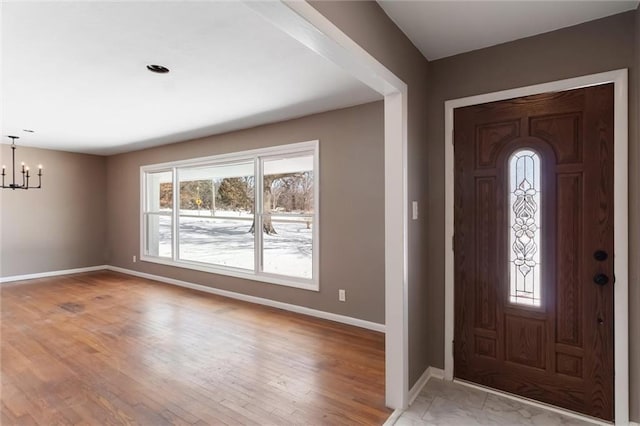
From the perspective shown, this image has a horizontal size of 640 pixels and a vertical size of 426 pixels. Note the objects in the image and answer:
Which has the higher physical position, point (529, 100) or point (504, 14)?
point (504, 14)

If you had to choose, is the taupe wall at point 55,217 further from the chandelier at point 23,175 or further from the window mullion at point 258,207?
the window mullion at point 258,207

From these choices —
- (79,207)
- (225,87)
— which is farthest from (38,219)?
(225,87)

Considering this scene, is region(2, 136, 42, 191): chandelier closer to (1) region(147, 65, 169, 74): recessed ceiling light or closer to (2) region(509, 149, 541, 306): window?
(1) region(147, 65, 169, 74): recessed ceiling light

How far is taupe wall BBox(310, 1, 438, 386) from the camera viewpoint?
1.90m

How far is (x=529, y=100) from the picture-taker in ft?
7.43

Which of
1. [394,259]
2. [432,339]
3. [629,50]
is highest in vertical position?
[629,50]

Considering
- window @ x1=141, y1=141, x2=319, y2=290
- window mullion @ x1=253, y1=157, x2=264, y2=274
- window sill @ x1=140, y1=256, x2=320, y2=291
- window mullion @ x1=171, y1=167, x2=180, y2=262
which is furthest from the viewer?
window mullion @ x1=171, y1=167, x2=180, y2=262

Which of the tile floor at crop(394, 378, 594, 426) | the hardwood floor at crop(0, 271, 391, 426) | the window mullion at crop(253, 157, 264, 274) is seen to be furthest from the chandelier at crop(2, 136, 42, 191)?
the tile floor at crop(394, 378, 594, 426)

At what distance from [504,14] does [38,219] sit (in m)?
8.07

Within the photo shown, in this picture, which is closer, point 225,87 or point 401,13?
point 401,13

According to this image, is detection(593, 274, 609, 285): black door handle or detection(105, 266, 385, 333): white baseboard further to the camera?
detection(105, 266, 385, 333): white baseboard

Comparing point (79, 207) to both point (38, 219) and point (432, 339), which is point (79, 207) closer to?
point (38, 219)

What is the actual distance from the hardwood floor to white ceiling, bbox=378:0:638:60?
2.57m

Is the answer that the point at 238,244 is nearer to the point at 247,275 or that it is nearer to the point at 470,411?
the point at 247,275
